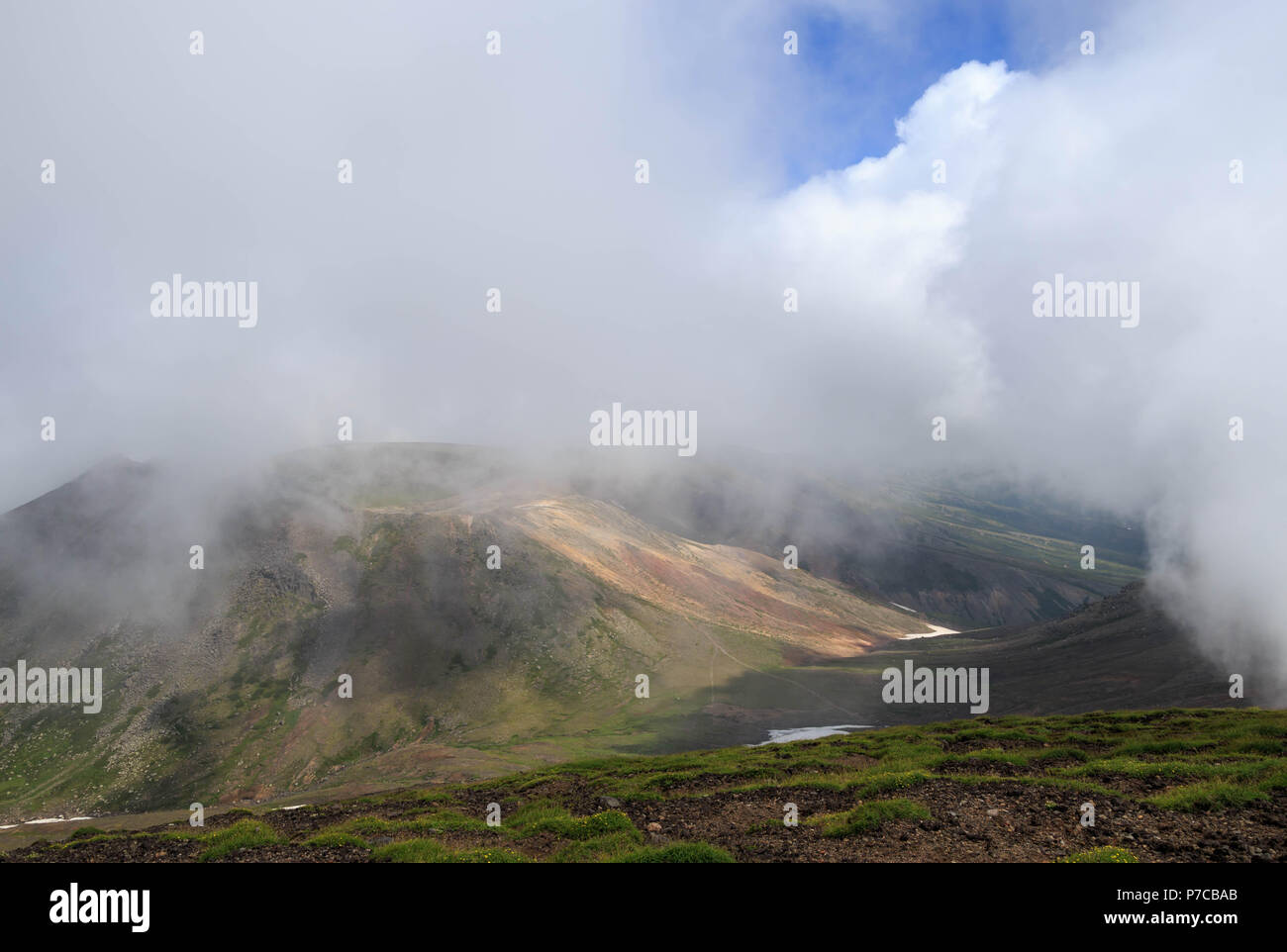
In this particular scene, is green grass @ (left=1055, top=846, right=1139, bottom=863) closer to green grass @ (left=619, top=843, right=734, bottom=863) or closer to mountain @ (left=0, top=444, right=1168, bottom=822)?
green grass @ (left=619, top=843, right=734, bottom=863)

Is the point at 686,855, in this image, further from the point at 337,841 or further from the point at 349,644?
the point at 349,644

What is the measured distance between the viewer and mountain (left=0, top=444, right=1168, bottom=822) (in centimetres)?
10525

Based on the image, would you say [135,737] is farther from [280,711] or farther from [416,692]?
[416,692]

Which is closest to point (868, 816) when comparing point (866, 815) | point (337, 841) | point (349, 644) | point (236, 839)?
point (866, 815)

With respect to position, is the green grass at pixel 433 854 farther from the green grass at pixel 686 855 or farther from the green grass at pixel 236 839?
the green grass at pixel 236 839

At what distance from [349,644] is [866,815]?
461 ft

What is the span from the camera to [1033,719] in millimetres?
51156

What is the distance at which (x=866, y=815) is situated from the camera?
63.7 ft

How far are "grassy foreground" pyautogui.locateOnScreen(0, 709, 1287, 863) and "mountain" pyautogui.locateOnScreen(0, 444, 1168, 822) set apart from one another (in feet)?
211

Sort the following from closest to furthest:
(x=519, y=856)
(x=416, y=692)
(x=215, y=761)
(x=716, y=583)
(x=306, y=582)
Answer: (x=519, y=856)
(x=215, y=761)
(x=416, y=692)
(x=306, y=582)
(x=716, y=583)

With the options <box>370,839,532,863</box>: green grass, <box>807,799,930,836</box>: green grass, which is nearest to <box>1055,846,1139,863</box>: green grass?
<box>807,799,930,836</box>: green grass

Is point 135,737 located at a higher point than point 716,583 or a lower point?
lower

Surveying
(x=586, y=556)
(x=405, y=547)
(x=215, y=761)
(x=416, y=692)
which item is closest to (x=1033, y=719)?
→ (x=416, y=692)
